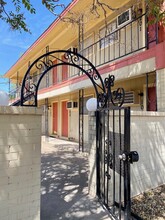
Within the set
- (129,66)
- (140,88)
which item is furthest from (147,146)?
(140,88)

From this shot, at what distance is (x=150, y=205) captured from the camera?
375 centimetres

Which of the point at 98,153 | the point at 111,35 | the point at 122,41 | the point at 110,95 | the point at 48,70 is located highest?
the point at 111,35

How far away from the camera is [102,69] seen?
25.0 ft

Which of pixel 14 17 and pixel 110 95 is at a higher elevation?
pixel 14 17

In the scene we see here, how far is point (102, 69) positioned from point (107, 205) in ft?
16.4

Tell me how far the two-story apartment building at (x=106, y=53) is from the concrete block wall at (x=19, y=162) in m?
2.45

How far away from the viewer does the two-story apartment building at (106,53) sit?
562 centimetres

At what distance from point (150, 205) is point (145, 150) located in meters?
1.06

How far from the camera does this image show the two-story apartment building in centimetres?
562

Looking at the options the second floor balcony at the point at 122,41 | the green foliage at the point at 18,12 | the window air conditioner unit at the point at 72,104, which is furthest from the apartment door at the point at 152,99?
the window air conditioner unit at the point at 72,104

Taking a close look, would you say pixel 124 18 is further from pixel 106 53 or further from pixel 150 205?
pixel 150 205

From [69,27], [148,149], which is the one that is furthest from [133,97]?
[69,27]

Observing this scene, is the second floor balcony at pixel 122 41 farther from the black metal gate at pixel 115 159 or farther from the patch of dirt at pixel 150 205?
the patch of dirt at pixel 150 205

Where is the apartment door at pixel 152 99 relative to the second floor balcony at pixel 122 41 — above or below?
below
